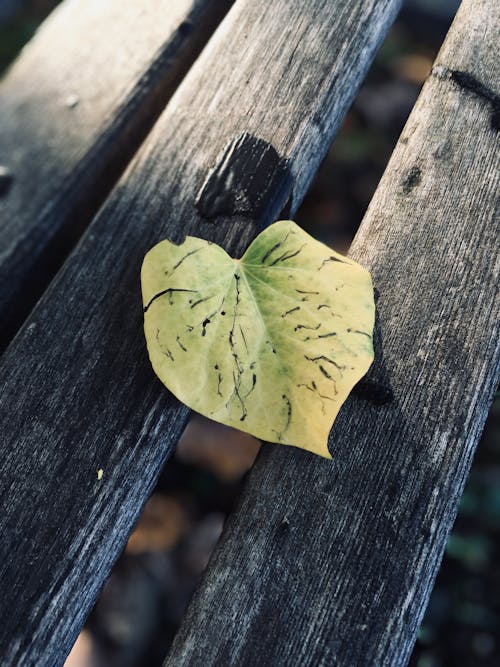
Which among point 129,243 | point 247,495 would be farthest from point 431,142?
point 247,495

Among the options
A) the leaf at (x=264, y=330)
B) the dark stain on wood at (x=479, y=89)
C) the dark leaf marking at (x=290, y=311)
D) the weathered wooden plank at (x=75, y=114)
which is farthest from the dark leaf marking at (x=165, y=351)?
the dark stain on wood at (x=479, y=89)

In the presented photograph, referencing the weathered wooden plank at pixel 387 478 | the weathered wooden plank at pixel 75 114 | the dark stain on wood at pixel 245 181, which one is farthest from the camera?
the weathered wooden plank at pixel 75 114

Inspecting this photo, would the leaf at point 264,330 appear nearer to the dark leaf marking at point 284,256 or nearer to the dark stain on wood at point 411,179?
the dark leaf marking at point 284,256

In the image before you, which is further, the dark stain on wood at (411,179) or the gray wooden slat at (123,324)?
the dark stain on wood at (411,179)

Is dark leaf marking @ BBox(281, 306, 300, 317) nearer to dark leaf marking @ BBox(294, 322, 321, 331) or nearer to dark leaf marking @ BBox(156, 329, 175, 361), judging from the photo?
dark leaf marking @ BBox(294, 322, 321, 331)

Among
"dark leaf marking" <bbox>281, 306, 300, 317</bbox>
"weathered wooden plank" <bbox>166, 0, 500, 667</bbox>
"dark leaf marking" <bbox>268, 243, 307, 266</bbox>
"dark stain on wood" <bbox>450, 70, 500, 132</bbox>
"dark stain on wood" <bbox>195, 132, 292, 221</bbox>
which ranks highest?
"dark stain on wood" <bbox>450, 70, 500, 132</bbox>

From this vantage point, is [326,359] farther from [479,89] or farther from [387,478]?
[479,89]

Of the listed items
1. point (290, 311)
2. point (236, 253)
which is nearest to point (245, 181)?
point (236, 253)

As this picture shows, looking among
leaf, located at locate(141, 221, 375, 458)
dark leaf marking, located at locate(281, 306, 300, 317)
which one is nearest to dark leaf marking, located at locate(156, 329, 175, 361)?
leaf, located at locate(141, 221, 375, 458)
